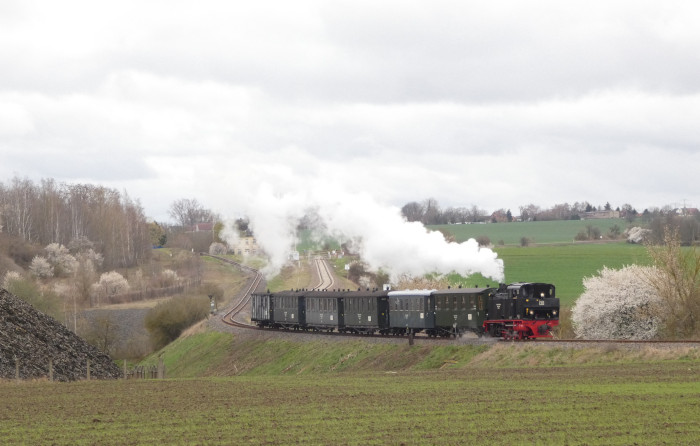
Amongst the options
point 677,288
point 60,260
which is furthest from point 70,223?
point 677,288

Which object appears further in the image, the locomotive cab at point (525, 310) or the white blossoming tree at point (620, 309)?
the white blossoming tree at point (620, 309)

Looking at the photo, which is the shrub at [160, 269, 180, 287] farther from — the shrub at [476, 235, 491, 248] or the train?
the train

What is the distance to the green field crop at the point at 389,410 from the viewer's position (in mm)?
23891

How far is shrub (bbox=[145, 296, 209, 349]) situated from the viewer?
335 feet

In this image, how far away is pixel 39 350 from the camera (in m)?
50.2

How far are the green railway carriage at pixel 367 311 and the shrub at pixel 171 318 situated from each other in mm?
38468

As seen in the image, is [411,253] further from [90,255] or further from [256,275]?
[90,255]

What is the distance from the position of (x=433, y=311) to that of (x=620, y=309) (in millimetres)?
14991

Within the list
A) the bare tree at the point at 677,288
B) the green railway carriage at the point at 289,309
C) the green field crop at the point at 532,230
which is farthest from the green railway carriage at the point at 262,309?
the green field crop at the point at 532,230

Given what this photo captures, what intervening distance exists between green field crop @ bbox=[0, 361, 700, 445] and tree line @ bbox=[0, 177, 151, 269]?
12188 centimetres

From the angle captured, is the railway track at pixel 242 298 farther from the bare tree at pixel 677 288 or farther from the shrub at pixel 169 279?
the bare tree at pixel 677 288

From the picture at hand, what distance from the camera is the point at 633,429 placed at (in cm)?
2405

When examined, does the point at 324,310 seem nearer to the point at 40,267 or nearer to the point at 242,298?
the point at 242,298

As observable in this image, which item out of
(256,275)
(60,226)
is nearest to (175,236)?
(60,226)
